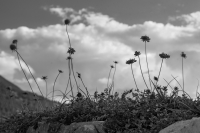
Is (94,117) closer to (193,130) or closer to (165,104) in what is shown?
(165,104)

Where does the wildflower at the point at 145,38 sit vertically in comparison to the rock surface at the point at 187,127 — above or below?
above

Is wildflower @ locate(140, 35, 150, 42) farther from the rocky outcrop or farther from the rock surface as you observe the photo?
the rock surface

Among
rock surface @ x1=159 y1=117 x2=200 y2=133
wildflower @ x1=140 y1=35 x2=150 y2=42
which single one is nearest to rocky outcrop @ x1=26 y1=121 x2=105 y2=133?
rock surface @ x1=159 y1=117 x2=200 y2=133

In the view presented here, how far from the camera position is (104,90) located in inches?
240

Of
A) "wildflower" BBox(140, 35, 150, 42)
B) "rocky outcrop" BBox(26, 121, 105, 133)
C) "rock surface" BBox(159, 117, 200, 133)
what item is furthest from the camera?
"wildflower" BBox(140, 35, 150, 42)

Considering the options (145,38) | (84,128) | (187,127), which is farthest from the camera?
(145,38)

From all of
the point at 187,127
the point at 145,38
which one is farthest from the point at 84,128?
the point at 145,38

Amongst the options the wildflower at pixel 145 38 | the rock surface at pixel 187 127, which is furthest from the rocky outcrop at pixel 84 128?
the wildflower at pixel 145 38

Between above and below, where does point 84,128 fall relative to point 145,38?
below

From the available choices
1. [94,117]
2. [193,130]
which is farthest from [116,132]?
[193,130]

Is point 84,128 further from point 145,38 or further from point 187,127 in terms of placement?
point 145,38

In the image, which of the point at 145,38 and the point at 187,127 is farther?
the point at 145,38

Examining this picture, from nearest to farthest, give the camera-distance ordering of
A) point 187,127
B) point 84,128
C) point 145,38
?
point 187,127, point 84,128, point 145,38

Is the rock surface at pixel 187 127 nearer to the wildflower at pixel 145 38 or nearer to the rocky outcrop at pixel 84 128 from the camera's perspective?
the rocky outcrop at pixel 84 128
